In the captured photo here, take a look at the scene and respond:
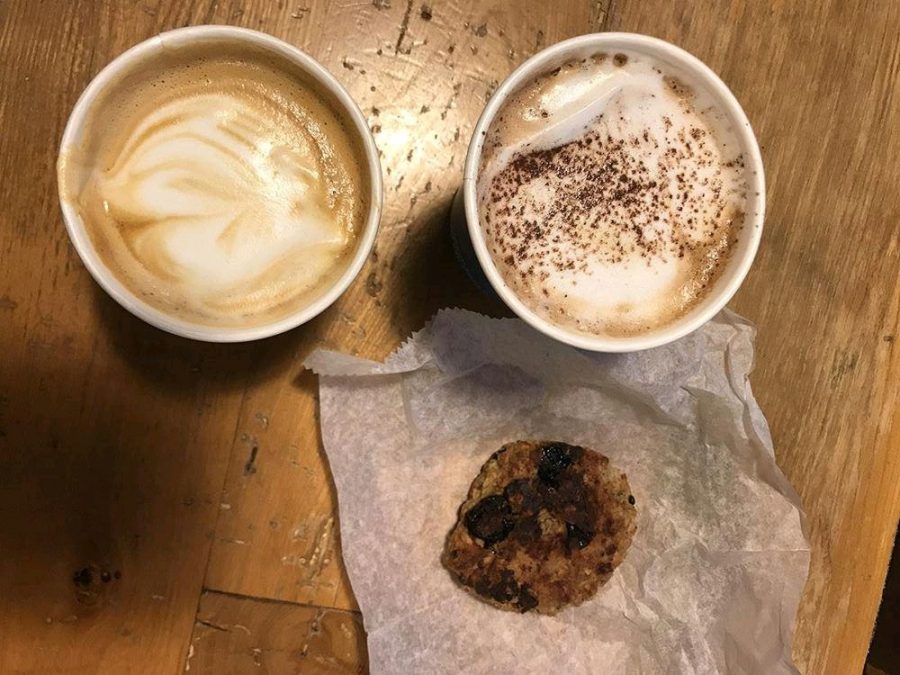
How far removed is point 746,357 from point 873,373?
18 centimetres

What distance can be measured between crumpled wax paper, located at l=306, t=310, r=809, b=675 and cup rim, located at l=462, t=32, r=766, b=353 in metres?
0.19

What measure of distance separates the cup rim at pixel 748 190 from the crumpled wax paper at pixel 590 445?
0.19 m

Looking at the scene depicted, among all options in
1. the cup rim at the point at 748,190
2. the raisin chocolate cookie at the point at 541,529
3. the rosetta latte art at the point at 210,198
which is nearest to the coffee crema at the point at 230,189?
the rosetta latte art at the point at 210,198

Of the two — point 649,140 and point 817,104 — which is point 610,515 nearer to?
point 649,140

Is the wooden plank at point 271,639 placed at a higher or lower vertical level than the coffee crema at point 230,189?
lower

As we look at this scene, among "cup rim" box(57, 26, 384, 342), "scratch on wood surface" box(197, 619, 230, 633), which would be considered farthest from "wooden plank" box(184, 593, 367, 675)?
"cup rim" box(57, 26, 384, 342)

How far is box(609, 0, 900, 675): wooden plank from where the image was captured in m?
0.90

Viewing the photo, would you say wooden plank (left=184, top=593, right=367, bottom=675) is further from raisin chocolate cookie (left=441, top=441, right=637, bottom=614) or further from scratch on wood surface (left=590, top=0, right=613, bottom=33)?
scratch on wood surface (left=590, top=0, right=613, bottom=33)

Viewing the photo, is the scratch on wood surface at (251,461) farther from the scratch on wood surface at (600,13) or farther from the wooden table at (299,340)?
the scratch on wood surface at (600,13)

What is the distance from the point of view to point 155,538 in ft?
2.82

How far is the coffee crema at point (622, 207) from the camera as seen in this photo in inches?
27.3

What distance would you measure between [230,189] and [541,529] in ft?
1.65

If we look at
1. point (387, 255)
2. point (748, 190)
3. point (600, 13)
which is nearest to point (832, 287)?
point (748, 190)

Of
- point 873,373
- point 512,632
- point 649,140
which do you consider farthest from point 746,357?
point 512,632
